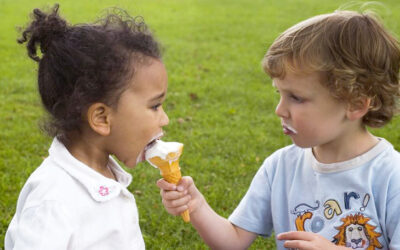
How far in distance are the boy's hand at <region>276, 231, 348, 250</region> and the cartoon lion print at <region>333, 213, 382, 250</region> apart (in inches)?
5.1

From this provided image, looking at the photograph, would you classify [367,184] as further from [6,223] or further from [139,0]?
[139,0]

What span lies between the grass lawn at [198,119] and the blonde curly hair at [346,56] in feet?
1.94

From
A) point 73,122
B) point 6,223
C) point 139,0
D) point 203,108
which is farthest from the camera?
point 139,0

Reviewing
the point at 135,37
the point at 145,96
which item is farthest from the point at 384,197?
the point at 135,37

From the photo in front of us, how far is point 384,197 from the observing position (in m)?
2.29

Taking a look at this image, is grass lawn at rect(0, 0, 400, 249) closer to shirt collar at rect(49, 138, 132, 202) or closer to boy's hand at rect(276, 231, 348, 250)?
shirt collar at rect(49, 138, 132, 202)

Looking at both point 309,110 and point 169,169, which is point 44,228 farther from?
point 309,110

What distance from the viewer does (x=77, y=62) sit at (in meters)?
2.19

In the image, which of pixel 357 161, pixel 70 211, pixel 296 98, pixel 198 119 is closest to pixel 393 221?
pixel 357 161

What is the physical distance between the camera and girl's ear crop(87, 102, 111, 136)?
2.22 metres

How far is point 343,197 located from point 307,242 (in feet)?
1.04

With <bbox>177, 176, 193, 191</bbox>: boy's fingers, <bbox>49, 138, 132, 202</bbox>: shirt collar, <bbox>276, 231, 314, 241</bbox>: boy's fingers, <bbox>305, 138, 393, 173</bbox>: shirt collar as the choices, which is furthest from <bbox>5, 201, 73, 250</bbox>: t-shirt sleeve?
<bbox>305, 138, 393, 173</bbox>: shirt collar

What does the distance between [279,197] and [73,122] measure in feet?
3.48

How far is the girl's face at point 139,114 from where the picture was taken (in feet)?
7.39
